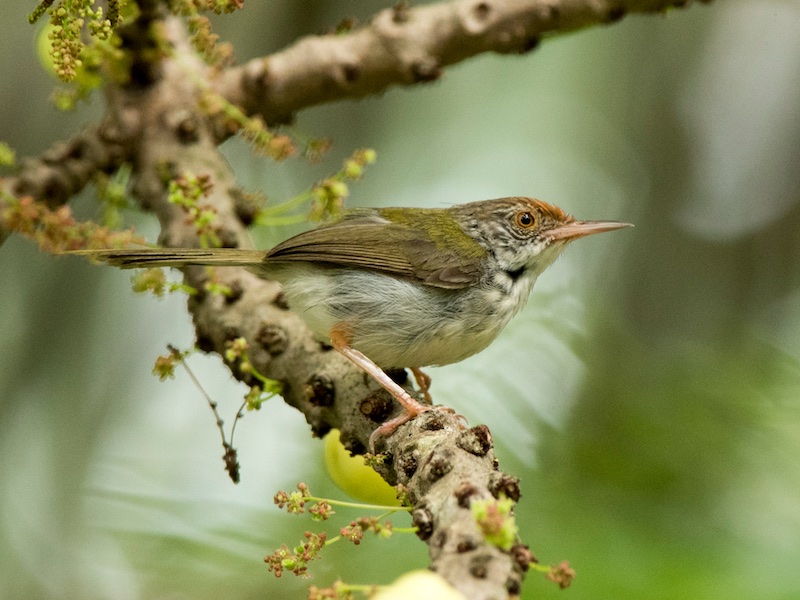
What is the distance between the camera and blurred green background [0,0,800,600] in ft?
10.7

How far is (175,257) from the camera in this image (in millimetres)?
3213

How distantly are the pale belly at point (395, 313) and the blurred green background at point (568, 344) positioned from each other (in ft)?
1.74

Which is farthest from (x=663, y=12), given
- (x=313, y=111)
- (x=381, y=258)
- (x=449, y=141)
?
(x=449, y=141)

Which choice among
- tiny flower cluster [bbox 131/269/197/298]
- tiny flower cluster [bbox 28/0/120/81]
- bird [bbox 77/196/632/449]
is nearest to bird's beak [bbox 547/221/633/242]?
bird [bbox 77/196/632/449]

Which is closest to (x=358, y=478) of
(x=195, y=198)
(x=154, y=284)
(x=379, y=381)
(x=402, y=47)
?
(x=379, y=381)

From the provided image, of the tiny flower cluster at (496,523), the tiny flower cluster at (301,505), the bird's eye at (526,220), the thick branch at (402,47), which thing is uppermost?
the thick branch at (402,47)

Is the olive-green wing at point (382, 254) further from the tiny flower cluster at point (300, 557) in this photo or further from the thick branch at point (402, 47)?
the tiny flower cluster at point (300, 557)

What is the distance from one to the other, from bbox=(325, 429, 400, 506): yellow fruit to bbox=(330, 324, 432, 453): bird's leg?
6.1 inches

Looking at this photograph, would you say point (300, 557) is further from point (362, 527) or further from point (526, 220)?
point (526, 220)

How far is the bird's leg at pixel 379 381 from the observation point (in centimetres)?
260

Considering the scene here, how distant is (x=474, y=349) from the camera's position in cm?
354

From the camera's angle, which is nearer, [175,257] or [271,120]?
[175,257]

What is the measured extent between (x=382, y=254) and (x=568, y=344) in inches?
51.5

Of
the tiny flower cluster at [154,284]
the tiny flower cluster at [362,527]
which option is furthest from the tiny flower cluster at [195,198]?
the tiny flower cluster at [362,527]
